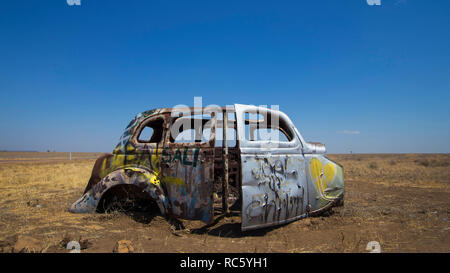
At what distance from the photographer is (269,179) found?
3.55 metres

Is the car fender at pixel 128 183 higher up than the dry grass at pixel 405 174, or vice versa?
the car fender at pixel 128 183

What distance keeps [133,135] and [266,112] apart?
89.2 inches

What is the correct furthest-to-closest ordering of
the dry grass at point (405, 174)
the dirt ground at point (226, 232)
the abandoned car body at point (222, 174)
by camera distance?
the dry grass at point (405, 174) → the abandoned car body at point (222, 174) → the dirt ground at point (226, 232)

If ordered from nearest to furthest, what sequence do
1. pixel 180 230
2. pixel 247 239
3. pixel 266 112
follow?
1. pixel 247 239
2. pixel 180 230
3. pixel 266 112

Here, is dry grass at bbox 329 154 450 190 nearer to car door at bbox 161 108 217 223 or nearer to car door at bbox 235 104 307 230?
car door at bbox 235 104 307 230

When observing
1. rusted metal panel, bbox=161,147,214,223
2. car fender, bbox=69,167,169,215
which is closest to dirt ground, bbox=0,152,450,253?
car fender, bbox=69,167,169,215

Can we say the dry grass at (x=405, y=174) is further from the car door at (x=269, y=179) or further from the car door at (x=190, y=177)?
the car door at (x=190, y=177)

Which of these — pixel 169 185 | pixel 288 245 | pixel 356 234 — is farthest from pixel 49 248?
pixel 356 234

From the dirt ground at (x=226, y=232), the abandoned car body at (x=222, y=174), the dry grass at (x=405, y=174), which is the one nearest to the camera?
the dirt ground at (x=226, y=232)

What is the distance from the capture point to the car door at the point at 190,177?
360cm

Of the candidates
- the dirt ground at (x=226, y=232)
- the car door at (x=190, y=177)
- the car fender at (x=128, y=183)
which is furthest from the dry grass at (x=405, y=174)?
the car fender at (x=128, y=183)

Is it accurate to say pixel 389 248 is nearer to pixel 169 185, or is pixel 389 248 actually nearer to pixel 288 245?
pixel 288 245

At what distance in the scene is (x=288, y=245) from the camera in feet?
10.7

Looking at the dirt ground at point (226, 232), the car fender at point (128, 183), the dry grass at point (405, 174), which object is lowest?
the dry grass at point (405, 174)
